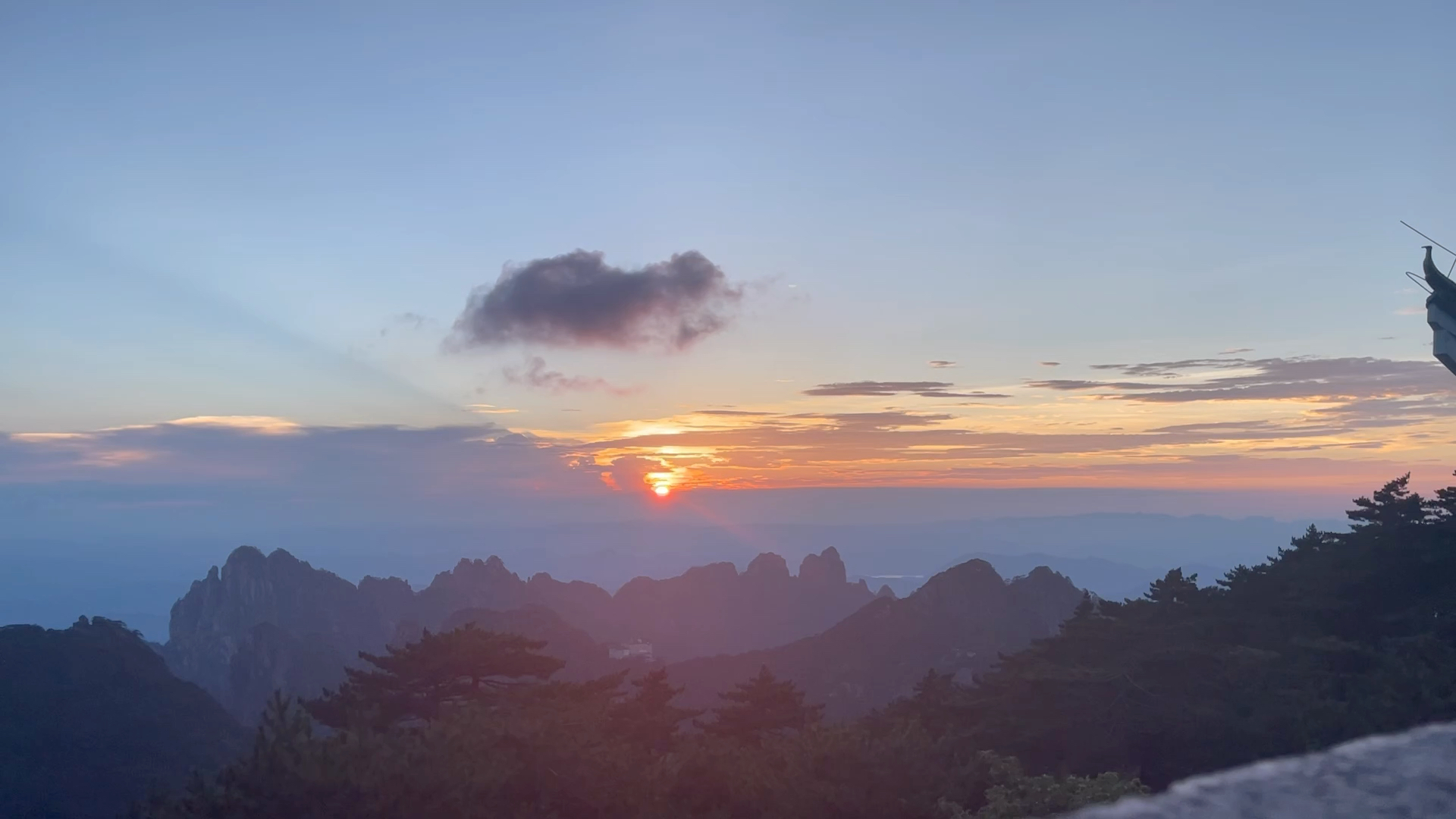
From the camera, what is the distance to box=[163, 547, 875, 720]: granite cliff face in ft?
310

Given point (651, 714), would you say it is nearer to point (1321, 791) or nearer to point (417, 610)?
point (1321, 791)

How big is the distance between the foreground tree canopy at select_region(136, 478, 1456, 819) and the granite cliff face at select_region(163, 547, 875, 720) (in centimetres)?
6678

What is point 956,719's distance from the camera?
2647cm

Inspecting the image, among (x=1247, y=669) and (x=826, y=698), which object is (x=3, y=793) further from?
(x=1247, y=669)

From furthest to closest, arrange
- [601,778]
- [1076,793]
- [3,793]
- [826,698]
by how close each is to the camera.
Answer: [826,698], [3,793], [601,778], [1076,793]

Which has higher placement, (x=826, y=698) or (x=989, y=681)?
(x=989, y=681)

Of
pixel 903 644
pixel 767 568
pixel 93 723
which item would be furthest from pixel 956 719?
pixel 767 568

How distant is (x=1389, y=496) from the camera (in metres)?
32.6

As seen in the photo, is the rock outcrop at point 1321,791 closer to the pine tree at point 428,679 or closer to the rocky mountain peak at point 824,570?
the pine tree at point 428,679

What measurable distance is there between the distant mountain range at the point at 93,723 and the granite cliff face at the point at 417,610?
25.3m

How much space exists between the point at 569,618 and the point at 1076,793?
12118cm

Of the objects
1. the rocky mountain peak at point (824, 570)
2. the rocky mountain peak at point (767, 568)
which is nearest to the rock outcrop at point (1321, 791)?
the rocky mountain peak at point (824, 570)

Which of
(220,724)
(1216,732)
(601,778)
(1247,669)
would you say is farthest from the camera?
(220,724)

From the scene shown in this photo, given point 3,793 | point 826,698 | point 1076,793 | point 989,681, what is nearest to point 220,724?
point 3,793
